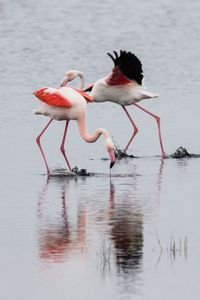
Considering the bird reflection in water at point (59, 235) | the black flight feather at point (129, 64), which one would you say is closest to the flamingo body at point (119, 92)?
the black flight feather at point (129, 64)

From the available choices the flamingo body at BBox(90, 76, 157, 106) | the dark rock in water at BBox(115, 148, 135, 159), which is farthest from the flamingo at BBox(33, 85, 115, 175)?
the flamingo body at BBox(90, 76, 157, 106)

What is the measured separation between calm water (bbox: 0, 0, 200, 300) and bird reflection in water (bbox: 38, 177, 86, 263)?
1 cm

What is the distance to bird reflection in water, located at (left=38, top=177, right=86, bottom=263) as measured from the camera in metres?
9.60

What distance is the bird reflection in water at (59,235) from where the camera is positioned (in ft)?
31.5

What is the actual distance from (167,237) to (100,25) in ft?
63.5

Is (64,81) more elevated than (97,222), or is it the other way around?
(64,81)

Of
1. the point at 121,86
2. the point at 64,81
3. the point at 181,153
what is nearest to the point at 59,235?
the point at 181,153

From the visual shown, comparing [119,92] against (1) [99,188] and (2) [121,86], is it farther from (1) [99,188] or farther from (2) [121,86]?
(1) [99,188]

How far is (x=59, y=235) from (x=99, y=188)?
2594mm

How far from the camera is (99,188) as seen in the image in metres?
12.9

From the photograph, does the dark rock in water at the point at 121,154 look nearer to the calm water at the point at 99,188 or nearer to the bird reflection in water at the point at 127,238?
the calm water at the point at 99,188

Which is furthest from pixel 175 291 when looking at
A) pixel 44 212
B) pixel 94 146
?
pixel 94 146

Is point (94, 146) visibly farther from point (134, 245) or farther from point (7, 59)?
point (7, 59)

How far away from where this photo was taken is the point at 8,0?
33.5 metres
